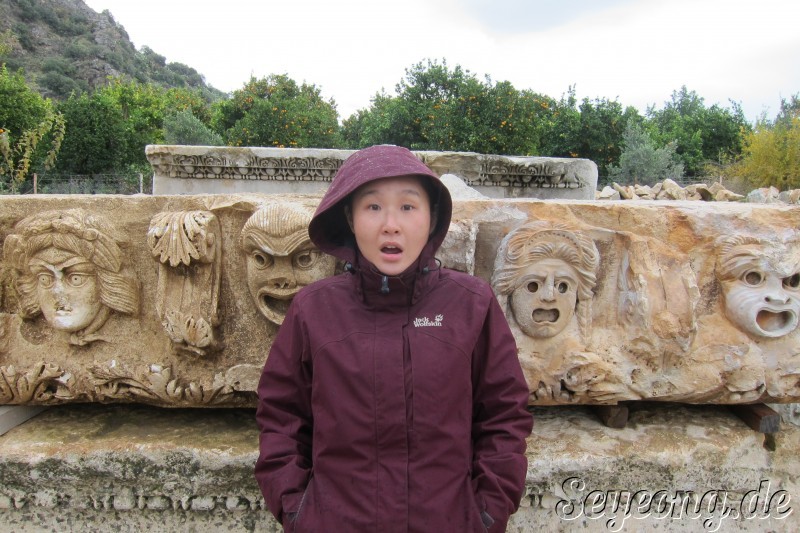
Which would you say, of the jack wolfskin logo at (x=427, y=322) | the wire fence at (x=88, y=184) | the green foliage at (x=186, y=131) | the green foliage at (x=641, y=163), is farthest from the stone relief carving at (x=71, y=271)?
the green foliage at (x=641, y=163)

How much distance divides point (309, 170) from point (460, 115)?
9.22 metres

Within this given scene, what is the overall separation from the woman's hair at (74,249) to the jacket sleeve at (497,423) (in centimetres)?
138

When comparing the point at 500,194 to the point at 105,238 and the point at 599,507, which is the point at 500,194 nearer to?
the point at 599,507

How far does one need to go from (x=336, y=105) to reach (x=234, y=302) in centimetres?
2769

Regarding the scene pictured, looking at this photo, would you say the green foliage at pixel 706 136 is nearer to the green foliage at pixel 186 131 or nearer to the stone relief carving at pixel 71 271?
the green foliage at pixel 186 131

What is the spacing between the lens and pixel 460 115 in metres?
13.1

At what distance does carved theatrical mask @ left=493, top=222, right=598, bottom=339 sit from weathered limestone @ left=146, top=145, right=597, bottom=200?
9.37 ft

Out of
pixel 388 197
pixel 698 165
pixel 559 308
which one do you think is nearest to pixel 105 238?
pixel 388 197

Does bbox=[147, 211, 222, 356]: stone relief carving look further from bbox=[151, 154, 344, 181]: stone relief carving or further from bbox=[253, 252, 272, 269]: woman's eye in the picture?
bbox=[151, 154, 344, 181]: stone relief carving

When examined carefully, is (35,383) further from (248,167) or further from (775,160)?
(775,160)

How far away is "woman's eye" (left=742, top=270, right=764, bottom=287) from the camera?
1.89 meters

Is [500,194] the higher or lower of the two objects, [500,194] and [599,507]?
the higher

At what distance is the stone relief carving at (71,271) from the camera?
1.81 m

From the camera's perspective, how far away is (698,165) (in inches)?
744
